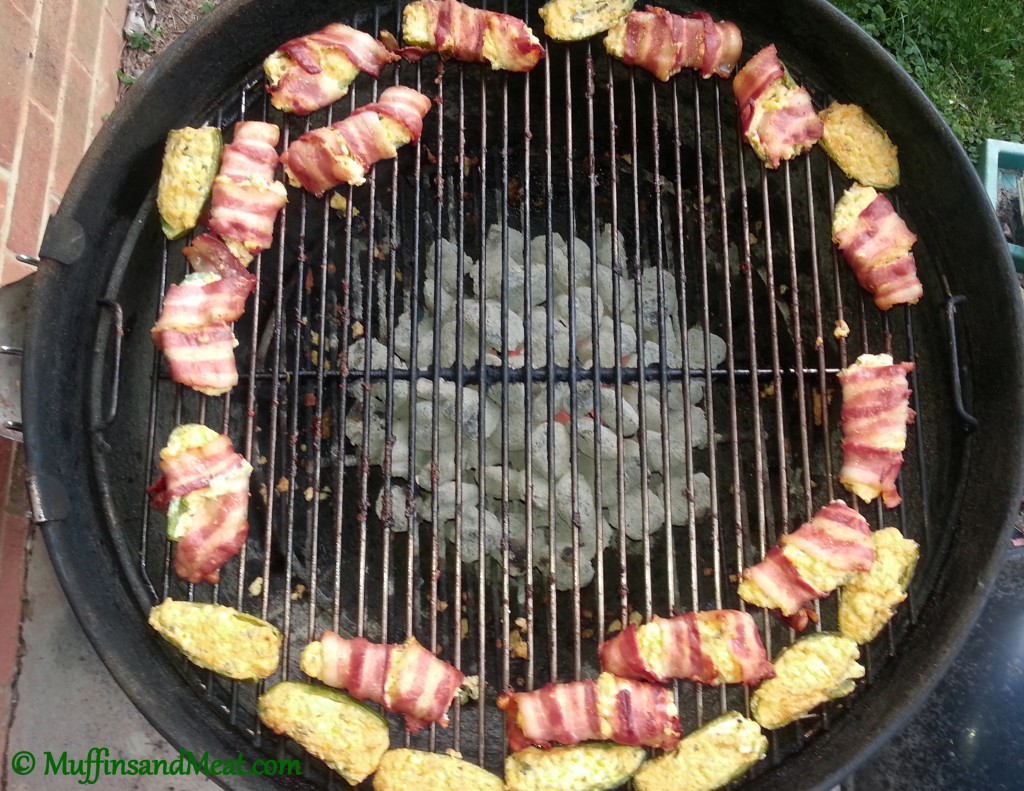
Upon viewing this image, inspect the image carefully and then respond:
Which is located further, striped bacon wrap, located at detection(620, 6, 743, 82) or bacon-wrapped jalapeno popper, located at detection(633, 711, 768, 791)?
striped bacon wrap, located at detection(620, 6, 743, 82)

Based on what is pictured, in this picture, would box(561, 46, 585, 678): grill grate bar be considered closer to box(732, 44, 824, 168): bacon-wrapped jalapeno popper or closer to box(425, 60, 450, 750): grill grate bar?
box(425, 60, 450, 750): grill grate bar

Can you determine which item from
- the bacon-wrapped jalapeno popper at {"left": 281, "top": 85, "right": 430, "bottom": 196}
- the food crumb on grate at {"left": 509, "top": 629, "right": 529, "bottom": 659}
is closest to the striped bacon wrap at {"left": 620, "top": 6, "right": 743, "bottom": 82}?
the bacon-wrapped jalapeno popper at {"left": 281, "top": 85, "right": 430, "bottom": 196}

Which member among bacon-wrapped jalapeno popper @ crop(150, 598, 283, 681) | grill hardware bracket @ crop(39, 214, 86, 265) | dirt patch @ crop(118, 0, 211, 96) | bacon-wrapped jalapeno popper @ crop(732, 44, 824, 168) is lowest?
bacon-wrapped jalapeno popper @ crop(150, 598, 283, 681)

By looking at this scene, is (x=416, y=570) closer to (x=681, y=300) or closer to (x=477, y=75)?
(x=681, y=300)

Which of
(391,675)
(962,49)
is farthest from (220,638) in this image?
(962,49)

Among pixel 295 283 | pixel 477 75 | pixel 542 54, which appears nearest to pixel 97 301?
pixel 295 283

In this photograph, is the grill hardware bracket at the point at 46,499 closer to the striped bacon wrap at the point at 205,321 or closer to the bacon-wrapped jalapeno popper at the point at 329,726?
the striped bacon wrap at the point at 205,321
